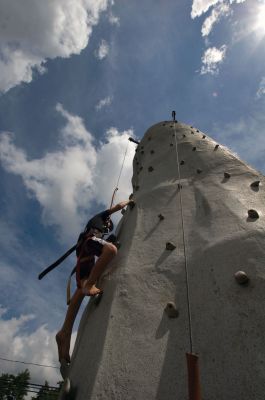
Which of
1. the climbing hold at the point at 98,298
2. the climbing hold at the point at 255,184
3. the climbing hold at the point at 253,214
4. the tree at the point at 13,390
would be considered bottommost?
the climbing hold at the point at 98,298

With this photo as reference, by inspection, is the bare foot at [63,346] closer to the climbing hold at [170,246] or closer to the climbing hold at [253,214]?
the climbing hold at [170,246]

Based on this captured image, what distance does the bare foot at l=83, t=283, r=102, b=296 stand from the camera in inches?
135

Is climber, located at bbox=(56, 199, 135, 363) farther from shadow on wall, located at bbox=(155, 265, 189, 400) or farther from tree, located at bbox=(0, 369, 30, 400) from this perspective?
tree, located at bbox=(0, 369, 30, 400)

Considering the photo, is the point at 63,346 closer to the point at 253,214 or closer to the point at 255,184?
the point at 253,214

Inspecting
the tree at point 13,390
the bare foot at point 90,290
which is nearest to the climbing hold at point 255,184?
the bare foot at point 90,290

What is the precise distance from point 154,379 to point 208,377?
0.42 meters

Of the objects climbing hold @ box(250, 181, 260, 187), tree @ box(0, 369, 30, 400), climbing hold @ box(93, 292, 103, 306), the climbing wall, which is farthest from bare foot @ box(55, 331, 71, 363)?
tree @ box(0, 369, 30, 400)

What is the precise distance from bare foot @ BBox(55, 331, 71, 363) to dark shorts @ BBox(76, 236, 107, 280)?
761 mm

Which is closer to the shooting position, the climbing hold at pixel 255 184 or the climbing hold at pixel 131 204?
the climbing hold at pixel 255 184

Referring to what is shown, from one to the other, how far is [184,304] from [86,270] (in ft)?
4.95

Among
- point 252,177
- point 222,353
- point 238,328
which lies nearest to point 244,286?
point 238,328

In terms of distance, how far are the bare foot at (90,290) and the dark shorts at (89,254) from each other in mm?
355

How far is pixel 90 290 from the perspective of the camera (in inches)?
136

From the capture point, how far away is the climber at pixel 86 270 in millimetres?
3372
